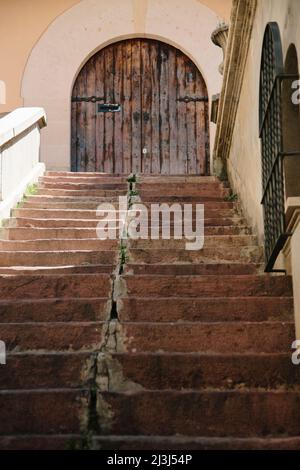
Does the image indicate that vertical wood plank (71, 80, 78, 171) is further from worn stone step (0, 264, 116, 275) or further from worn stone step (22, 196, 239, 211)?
worn stone step (0, 264, 116, 275)

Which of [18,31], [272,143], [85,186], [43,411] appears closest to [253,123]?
[272,143]

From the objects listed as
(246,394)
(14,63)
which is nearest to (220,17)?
(14,63)

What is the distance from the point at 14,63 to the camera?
32.5 feet

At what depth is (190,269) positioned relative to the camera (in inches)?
197

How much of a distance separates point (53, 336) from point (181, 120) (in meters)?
6.30

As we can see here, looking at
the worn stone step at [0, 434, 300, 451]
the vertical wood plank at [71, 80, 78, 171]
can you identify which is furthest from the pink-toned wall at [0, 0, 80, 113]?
the worn stone step at [0, 434, 300, 451]

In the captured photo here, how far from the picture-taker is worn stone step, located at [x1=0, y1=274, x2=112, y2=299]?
186 inches

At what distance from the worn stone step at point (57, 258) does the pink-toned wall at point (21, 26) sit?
4.76 m

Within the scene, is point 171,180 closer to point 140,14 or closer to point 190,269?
point 190,269

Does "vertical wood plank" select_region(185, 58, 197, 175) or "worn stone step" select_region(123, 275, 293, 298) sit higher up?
"vertical wood plank" select_region(185, 58, 197, 175)

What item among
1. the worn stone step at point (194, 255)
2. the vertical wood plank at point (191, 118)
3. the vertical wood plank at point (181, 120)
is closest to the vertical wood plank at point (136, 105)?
the vertical wood plank at point (181, 120)

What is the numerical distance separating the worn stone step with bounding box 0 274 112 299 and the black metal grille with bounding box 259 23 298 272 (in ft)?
3.61

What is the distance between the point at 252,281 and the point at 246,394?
1.27m
